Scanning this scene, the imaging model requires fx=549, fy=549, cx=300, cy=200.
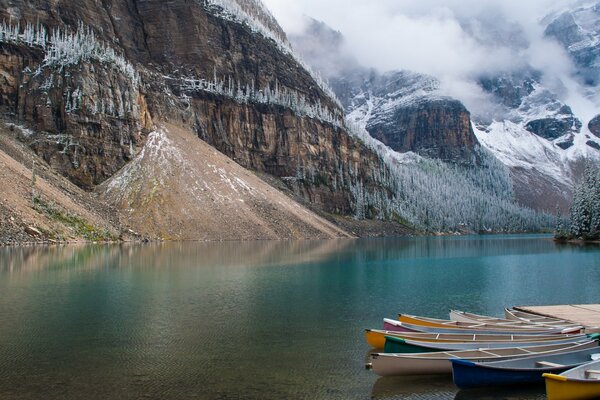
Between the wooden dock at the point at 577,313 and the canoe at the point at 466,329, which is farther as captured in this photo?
the wooden dock at the point at 577,313

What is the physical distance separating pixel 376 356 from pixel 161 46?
182 meters

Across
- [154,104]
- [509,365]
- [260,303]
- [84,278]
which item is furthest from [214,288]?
[154,104]

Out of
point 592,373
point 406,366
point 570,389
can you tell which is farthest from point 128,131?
point 570,389

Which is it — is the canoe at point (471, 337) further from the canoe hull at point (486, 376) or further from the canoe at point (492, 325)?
the canoe hull at point (486, 376)

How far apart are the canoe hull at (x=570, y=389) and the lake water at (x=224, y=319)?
2065 mm

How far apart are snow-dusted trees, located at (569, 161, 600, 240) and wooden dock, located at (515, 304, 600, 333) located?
9005cm

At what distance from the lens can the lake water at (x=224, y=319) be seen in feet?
69.6

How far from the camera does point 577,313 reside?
3325cm

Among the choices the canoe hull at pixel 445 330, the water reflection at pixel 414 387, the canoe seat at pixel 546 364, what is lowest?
the water reflection at pixel 414 387

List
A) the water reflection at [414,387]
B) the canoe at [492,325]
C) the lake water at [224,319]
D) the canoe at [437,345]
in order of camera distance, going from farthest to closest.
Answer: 1. the canoe at [492,325]
2. the canoe at [437,345]
3. the lake water at [224,319]
4. the water reflection at [414,387]

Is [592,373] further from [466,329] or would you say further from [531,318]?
[531,318]

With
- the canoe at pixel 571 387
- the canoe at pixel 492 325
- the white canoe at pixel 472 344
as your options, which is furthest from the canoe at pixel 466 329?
the canoe at pixel 571 387

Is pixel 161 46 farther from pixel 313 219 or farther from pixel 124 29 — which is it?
pixel 313 219

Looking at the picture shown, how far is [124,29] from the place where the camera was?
179 metres
